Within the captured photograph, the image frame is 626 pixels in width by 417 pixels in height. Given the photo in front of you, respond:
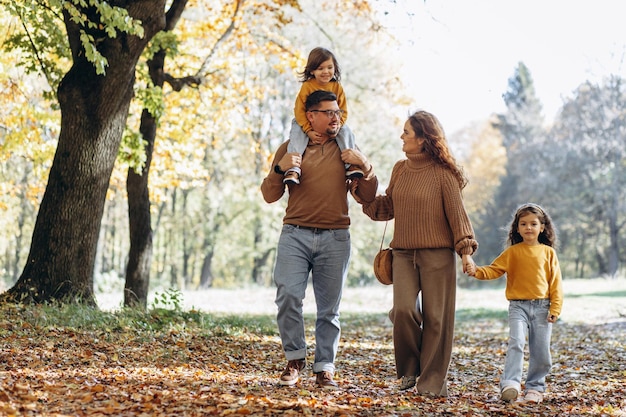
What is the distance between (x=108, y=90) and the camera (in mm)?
9453

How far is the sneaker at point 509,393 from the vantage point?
5656 millimetres

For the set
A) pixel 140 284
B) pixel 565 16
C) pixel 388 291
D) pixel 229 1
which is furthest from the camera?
pixel 565 16

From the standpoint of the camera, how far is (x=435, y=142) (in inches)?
229

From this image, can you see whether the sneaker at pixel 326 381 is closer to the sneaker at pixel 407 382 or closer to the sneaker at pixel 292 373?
the sneaker at pixel 292 373

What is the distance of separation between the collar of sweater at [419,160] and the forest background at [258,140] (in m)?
1.15

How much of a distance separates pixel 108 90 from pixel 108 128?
0.51 meters

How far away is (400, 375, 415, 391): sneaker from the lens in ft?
19.2

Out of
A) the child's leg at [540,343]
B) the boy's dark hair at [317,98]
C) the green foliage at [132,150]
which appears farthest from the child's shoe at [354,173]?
the green foliage at [132,150]

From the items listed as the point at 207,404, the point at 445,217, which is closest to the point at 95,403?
the point at 207,404

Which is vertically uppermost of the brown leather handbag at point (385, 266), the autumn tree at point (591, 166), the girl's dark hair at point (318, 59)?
the autumn tree at point (591, 166)

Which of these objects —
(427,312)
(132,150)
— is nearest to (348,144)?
(427,312)

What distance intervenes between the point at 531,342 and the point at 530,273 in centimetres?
57

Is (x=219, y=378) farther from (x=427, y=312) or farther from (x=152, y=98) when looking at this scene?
(x=152, y=98)

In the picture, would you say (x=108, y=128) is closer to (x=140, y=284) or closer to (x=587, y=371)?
(x=140, y=284)
